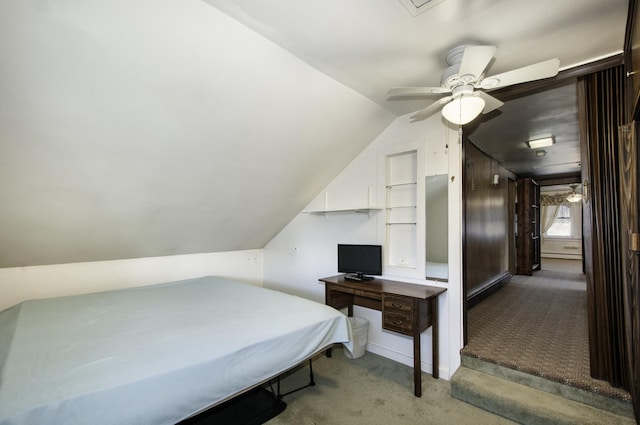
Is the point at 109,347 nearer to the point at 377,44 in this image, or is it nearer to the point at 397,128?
the point at 377,44

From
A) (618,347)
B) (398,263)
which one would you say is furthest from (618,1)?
(398,263)

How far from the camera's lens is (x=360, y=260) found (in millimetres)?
3254

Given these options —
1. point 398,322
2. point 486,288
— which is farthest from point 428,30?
point 486,288

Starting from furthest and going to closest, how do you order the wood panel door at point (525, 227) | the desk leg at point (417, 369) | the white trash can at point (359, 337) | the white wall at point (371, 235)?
the wood panel door at point (525, 227) → the white trash can at point (359, 337) → the white wall at point (371, 235) → the desk leg at point (417, 369)

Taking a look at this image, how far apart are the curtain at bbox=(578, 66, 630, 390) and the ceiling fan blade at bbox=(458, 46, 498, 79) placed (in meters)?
1.05

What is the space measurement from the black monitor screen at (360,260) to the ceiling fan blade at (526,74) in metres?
1.79

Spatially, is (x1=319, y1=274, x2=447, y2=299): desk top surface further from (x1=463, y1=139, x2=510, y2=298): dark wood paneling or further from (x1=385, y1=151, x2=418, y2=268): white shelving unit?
(x1=463, y1=139, x2=510, y2=298): dark wood paneling

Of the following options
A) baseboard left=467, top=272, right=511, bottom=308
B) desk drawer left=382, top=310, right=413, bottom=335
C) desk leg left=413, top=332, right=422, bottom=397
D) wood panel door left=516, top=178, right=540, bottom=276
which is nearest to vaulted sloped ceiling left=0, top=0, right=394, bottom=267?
desk drawer left=382, top=310, right=413, bottom=335

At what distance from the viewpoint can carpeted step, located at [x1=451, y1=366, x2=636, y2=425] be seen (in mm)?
1942

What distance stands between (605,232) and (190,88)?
3.05 meters

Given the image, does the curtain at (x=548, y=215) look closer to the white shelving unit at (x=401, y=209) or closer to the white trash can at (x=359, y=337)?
the white shelving unit at (x=401, y=209)

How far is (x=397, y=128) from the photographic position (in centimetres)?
325

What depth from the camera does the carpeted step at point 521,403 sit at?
1.94 m

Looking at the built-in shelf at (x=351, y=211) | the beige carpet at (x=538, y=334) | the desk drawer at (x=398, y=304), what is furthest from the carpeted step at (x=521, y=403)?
the built-in shelf at (x=351, y=211)
